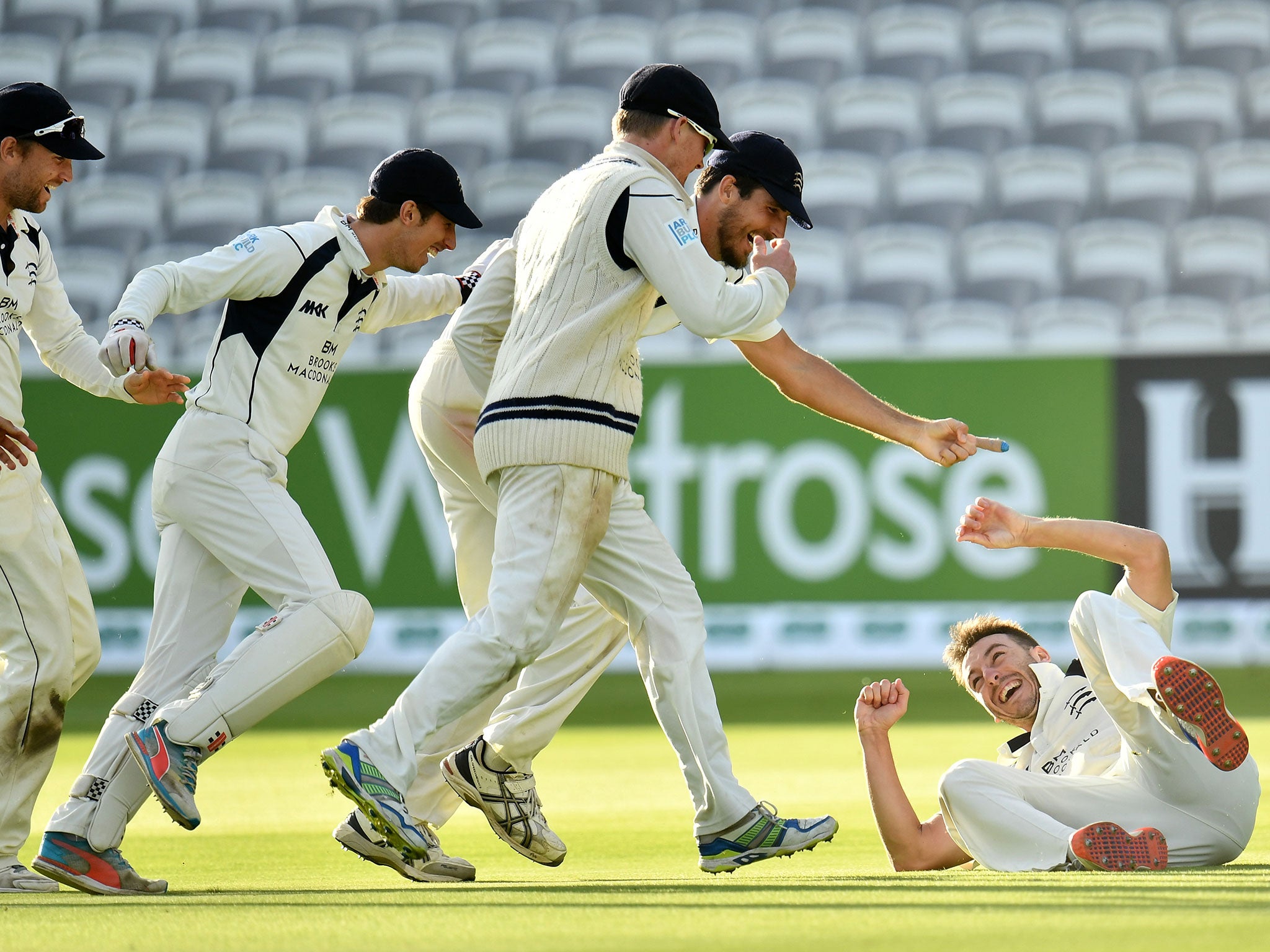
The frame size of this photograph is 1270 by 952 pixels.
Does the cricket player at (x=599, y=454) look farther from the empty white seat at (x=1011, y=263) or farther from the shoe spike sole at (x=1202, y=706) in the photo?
the empty white seat at (x=1011, y=263)

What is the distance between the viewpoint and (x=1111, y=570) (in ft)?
31.9

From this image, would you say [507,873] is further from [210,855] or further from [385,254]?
[385,254]

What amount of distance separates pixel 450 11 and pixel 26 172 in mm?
10310

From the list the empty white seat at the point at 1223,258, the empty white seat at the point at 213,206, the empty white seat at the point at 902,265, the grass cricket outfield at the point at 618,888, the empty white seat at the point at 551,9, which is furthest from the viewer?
the empty white seat at the point at 551,9

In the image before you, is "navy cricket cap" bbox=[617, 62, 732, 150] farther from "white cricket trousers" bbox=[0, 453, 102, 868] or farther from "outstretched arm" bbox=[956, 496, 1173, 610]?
"white cricket trousers" bbox=[0, 453, 102, 868]

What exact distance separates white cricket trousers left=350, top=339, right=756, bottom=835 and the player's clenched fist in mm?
418

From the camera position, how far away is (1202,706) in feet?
11.6

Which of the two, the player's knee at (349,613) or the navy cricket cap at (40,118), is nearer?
the player's knee at (349,613)

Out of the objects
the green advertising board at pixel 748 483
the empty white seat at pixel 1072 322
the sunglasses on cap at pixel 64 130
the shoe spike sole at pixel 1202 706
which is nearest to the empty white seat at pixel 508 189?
the green advertising board at pixel 748 483

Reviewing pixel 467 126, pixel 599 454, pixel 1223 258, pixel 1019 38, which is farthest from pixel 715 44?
pixel 599 454

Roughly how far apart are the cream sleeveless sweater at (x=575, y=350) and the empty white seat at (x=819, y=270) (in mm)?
8261

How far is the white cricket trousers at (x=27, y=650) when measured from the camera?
13.2 ft

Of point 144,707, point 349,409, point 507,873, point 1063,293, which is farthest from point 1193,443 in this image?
point 144,707

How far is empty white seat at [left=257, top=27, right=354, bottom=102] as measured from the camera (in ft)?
44.6
